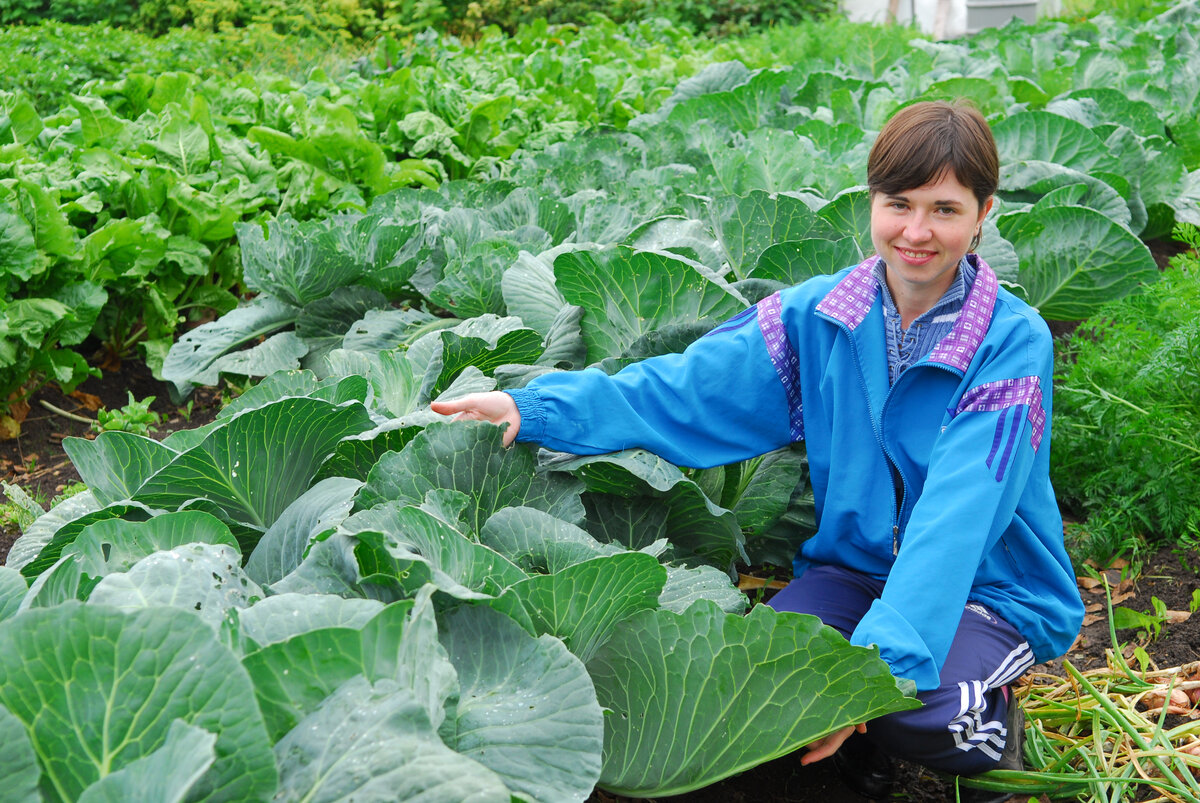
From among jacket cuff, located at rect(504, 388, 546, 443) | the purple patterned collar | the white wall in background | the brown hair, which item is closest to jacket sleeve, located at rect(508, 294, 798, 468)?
jacket cuff, located at rect(504, 388, 546, 443)

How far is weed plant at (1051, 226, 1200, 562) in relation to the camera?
3104 millimetres

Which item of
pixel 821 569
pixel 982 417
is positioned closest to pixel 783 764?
pixel 821 569

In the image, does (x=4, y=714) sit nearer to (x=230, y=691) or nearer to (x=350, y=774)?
(x=230, y=691)

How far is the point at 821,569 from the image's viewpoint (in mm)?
2557

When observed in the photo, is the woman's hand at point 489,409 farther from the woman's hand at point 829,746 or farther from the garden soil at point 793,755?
A: the woman's hand at point 829,746

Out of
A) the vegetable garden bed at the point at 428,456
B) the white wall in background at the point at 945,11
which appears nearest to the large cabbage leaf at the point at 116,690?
the vegetable garden bed at the point at 428,456

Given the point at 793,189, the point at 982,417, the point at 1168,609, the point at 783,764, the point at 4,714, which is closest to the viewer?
the point at 4,714

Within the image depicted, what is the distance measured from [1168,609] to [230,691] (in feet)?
8.83

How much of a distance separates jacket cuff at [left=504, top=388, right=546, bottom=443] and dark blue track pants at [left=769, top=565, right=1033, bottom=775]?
0.72 m

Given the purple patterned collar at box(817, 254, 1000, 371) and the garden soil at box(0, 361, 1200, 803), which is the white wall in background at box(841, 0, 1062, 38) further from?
the purple patterned collar at box(817, 254, 1000, 371)

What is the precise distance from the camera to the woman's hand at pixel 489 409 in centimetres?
233

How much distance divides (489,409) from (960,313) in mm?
1048

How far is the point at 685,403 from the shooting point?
2.49m

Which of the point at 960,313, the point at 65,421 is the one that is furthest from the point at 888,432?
the point at 65,421
